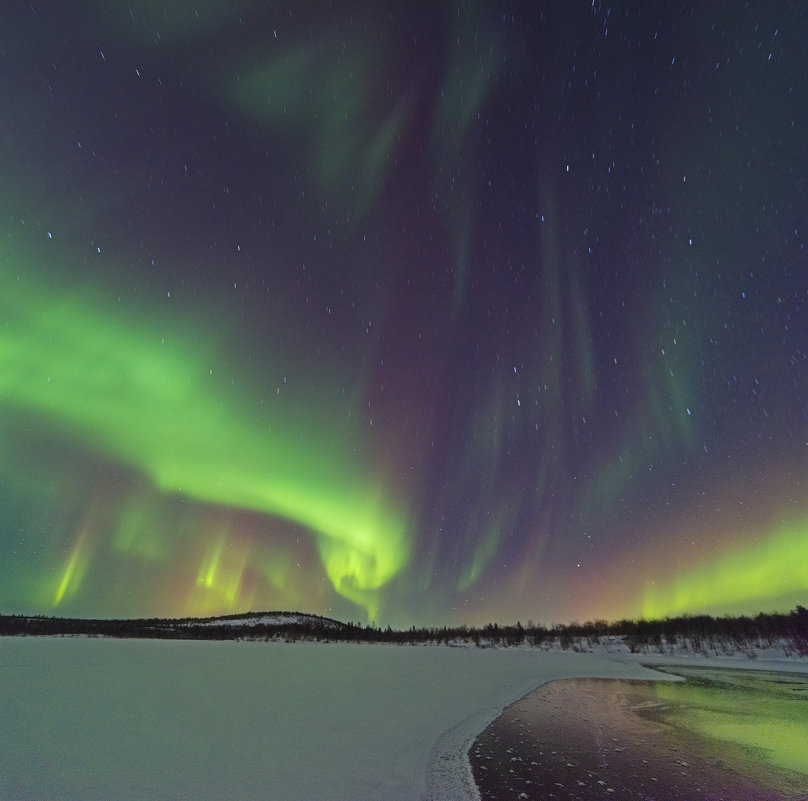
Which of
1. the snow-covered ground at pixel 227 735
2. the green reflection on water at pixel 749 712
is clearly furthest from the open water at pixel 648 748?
the snow-covered ground at pixel 227 735

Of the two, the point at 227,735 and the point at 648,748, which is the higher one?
the point at 227,735

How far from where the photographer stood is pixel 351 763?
1248cm

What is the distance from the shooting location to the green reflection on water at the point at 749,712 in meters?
15.6

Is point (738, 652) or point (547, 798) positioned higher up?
point (738, 652)

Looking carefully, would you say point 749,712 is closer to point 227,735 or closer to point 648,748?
point 648,748

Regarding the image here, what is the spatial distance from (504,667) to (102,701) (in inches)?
1460

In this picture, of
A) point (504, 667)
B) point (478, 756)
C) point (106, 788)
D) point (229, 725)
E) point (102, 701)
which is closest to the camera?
point (106, 788)

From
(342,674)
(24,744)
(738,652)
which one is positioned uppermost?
(738,652)

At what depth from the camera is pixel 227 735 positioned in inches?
571

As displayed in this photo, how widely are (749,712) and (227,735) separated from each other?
22.7m

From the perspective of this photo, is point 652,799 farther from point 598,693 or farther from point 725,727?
point 598,693

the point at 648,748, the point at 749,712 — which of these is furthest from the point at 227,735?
the point at 749,712

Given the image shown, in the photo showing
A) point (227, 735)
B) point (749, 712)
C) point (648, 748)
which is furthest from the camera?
point (749, 712)

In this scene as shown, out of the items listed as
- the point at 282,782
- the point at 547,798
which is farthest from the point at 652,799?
the point at 282,782
